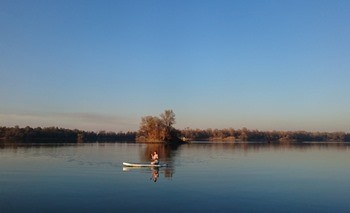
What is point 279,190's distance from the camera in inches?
1001

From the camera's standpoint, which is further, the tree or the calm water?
the tree

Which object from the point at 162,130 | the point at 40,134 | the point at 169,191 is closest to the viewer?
the point at 169,191

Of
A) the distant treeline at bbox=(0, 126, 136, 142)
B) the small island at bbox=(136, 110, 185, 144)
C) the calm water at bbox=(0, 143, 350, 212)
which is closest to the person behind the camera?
the calm water at bbox=(0, 143, 350, 212)

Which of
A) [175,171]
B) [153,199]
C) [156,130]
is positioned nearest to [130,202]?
[153,199]

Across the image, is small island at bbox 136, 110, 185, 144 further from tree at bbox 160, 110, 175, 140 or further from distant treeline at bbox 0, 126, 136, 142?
distant treeline at bbox 0, 126, 136, 142

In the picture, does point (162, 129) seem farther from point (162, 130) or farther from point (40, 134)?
point (40, 134)

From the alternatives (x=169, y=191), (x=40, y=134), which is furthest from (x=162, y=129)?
(x=169, y=191)

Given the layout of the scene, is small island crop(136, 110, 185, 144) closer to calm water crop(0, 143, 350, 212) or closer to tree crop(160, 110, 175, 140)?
tree crop(160, 110, 175, 140)

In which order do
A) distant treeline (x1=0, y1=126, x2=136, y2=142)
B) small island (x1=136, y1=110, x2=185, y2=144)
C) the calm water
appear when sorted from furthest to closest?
distant treeline (x1=0, y1=126, x2=136, y2=142) → small island (x1=136, y1=110, x2=185, y2=144) → the calm water

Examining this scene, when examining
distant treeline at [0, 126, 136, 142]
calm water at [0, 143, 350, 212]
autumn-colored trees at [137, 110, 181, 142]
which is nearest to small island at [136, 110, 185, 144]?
autumn-colored trees at [137, 110, 181, 142]

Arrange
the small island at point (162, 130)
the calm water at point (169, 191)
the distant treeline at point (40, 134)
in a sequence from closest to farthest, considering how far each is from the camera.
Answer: the calm water at point (169, 191) < the small island at point (162, 130) < the distant treeline at point (40, 134)

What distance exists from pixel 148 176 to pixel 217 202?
1267 centimetres

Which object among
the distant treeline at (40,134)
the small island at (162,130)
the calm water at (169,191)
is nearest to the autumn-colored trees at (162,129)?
the small island at (162,130)

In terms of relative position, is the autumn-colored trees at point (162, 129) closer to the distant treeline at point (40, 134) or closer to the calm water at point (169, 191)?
the distant treeline at point (40, 134)
